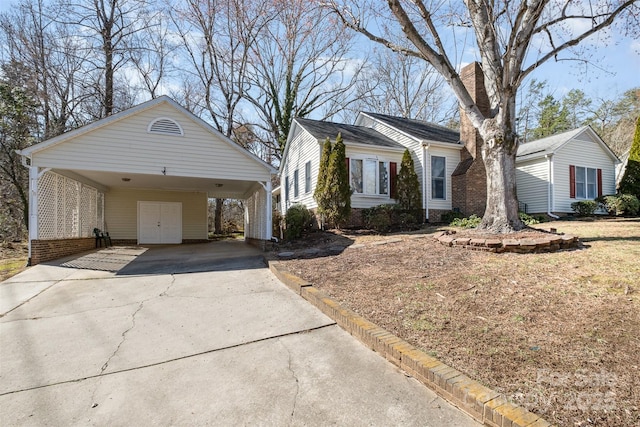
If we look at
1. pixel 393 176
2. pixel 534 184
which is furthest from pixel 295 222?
pixel 534 184

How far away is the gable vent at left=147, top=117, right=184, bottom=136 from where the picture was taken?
1021 cm

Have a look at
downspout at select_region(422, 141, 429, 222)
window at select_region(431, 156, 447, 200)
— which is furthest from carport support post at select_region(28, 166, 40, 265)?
window at select_region(431, 156, 447, 200)

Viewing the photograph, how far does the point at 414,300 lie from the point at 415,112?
2601 cm

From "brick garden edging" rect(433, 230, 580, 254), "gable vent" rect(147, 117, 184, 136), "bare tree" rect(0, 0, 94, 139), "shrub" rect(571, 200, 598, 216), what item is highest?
"bare tree" rect(0, 0, 94, 139)

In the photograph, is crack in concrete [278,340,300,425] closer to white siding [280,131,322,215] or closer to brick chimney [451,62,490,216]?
white siding [280,131,322,215]

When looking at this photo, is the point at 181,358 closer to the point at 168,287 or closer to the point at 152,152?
the point at 168,287

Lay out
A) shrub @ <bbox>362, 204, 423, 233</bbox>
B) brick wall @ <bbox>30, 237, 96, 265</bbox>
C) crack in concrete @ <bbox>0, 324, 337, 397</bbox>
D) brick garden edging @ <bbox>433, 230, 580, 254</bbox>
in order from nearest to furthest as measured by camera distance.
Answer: crack in concrete @ <bbox>0, 324, 337, 397</bbox> → brick garden edging @ <bbox>433, 230, 580, 254</bbox> → brick wall @ <bbox>30, 237, 96, 265</bbox> → shrub @ <bbox>362, 204, 423, 233</bbox>

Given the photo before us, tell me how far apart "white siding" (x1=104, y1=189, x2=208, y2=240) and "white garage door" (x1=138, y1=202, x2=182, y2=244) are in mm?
193

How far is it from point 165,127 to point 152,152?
913 mm

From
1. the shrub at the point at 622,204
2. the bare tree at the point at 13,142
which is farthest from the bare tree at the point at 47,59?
the shrub at the point at 622,204

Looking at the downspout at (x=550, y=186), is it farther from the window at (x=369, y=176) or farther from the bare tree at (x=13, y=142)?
the bare tree at (x=13, y=142)

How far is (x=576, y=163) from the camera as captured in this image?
15062 mm

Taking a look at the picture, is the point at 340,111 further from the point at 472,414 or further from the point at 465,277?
the point at 472,414

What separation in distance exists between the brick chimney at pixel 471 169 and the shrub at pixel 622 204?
6658mm
